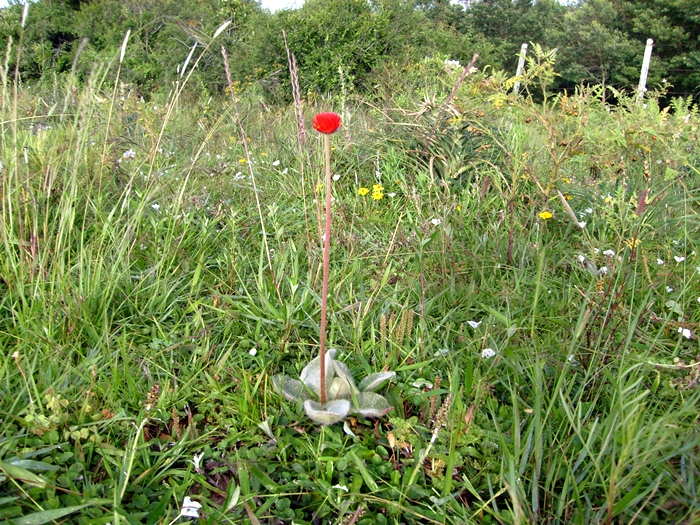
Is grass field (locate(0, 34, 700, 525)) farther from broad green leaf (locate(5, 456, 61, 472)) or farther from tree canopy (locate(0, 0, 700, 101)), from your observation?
tree canopy (locate(0, 0, 700, 101))

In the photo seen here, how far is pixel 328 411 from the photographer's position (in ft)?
3.85

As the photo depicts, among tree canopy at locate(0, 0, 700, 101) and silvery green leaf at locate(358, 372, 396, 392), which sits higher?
tree canopy at locate(0, 0, 700, 101)

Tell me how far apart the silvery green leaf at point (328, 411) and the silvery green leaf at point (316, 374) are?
0.06m

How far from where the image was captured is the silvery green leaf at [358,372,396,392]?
1250 millimetres

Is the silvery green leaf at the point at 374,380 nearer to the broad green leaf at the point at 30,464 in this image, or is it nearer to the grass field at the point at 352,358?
the grass field at the point at 352,358

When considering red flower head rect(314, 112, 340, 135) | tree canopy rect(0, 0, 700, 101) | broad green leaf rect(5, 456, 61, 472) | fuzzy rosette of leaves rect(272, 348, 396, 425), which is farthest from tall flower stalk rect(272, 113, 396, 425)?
tree canopy rect(0, 0, 700, 101)

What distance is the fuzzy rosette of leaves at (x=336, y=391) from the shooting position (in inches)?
46.8

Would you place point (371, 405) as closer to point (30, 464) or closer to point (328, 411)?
point (328, 411)

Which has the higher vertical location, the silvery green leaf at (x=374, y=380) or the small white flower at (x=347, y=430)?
the silvery green leaf at (x=374, y=380)

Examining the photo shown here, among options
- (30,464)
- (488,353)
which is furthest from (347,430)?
(30,464)

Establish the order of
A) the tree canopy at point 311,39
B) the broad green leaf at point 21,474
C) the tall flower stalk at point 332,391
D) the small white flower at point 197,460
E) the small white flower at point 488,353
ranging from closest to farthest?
the broad green leaf at point 21,474 < the small white flower at point 197,460 < the tall flower stalk at point 332,391 < the small white flower at point 488,353 < the tree canopy at point 311,39

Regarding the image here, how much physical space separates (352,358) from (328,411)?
0.92 feet

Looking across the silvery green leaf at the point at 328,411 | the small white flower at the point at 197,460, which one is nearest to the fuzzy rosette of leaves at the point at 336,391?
the silvery green leaf at the point at 328,411

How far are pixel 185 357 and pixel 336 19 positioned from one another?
18.1 feet
